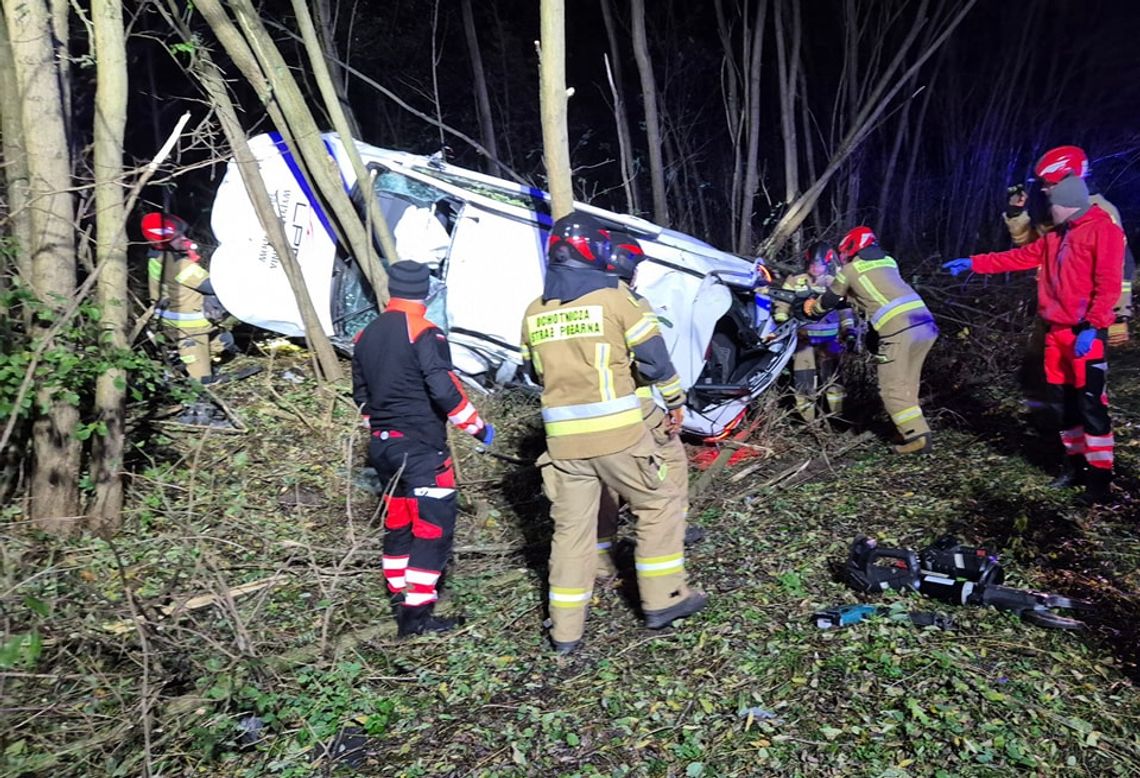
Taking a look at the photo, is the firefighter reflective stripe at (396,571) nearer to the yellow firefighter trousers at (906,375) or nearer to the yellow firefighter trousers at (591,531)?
the yellow firefighter trousers at (591,531)

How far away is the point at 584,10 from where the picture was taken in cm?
1302

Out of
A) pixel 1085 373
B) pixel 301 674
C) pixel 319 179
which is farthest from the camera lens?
pixel 319 179

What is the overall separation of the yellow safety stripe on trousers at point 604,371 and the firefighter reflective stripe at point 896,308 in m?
2.81

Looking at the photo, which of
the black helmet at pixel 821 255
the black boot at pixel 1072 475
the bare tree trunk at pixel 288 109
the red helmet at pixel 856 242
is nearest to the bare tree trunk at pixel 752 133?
the black helmet at pixel 821 255

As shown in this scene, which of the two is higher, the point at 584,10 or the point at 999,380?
the point at 584,10

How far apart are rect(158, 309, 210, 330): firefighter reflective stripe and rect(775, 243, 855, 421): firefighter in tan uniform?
471cm

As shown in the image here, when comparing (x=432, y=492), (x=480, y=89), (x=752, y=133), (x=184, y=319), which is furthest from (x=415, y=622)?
(x=480, y=89)

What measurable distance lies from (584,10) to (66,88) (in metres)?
9.45

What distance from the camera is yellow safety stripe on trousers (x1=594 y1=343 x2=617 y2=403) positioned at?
3.60 meters

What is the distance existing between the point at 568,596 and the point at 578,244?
1582 mm

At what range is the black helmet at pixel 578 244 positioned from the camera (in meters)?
3.65

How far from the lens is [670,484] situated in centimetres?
378

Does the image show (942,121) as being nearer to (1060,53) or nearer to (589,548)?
(1060,53)

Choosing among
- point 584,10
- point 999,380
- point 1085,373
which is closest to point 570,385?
point 1085,373
